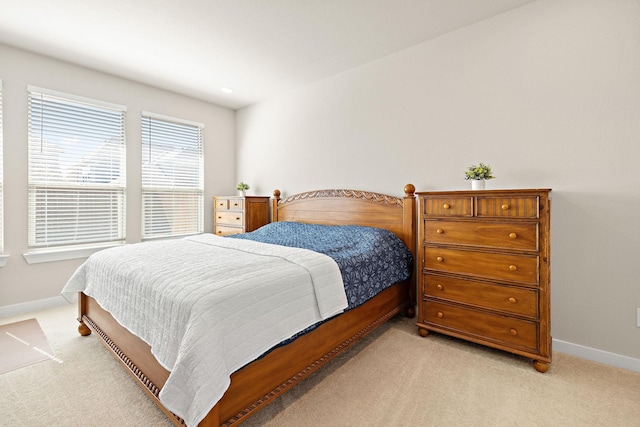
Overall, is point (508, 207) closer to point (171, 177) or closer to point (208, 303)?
point (208, 303)

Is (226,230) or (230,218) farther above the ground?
(230,218)

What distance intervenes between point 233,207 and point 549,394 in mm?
3611

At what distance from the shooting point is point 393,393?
168 centimetres

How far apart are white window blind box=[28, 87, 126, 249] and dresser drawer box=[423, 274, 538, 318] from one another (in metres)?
3.58

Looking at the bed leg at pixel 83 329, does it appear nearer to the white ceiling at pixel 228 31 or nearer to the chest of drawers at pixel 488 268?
the white ceiling at pixel 228 31

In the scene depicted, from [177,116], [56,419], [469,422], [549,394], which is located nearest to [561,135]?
[549,394]

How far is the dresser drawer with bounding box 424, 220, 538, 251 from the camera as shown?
1.92 m

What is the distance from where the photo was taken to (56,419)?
1.48 m

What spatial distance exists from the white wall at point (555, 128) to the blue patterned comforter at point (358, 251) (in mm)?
684

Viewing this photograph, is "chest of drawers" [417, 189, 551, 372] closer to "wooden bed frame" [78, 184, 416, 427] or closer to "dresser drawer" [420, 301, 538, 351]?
"dresser drawer" [420, 301, 538, 351]

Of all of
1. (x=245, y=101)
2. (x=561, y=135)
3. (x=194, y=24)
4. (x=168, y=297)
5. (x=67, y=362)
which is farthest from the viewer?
(x=245, y=101)

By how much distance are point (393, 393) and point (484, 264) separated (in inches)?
42.6

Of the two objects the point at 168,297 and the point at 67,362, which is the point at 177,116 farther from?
the point at 168,297

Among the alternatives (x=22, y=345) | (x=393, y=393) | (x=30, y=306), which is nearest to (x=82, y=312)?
(x=22, y=345)
